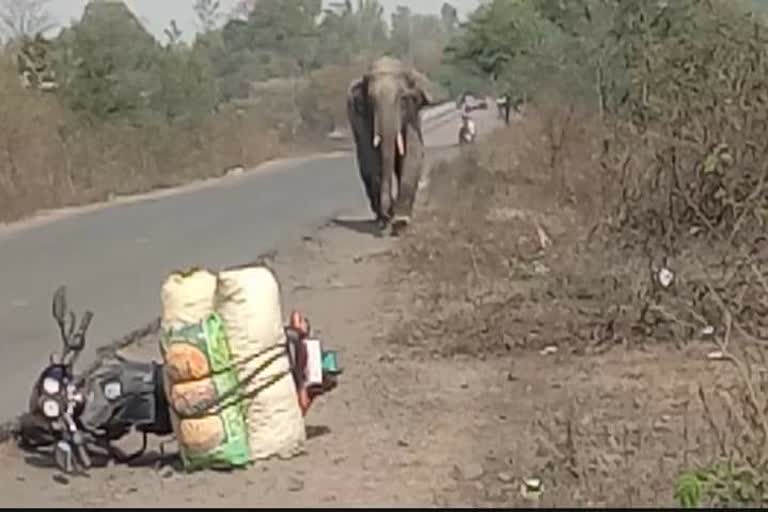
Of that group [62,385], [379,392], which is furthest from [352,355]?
[62,385]

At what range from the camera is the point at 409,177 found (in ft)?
70.5

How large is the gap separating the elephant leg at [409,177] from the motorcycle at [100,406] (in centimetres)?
1226

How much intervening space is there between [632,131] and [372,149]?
8.44 metres

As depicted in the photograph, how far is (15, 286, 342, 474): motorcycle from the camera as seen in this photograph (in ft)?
28.7

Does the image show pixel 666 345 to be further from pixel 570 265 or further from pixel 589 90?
pixel 589 90

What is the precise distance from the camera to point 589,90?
22.0m

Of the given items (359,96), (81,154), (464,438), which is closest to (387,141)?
(359,96)

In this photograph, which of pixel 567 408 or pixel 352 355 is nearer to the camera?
pixel 567 408

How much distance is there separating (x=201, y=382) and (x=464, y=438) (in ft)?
5.29

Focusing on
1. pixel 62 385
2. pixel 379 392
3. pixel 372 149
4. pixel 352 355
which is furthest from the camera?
pixel 372 149

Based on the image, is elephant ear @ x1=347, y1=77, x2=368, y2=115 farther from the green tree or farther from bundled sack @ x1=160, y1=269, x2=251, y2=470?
the green tree

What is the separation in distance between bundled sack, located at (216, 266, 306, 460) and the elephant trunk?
1256 cm

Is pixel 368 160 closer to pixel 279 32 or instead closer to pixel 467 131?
pixel 467 131

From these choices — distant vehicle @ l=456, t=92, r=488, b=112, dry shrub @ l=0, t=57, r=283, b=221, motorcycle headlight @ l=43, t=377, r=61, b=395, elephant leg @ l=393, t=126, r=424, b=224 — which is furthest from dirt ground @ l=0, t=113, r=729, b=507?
distant vehicle @ l=456, t=92, r=488, b=112
